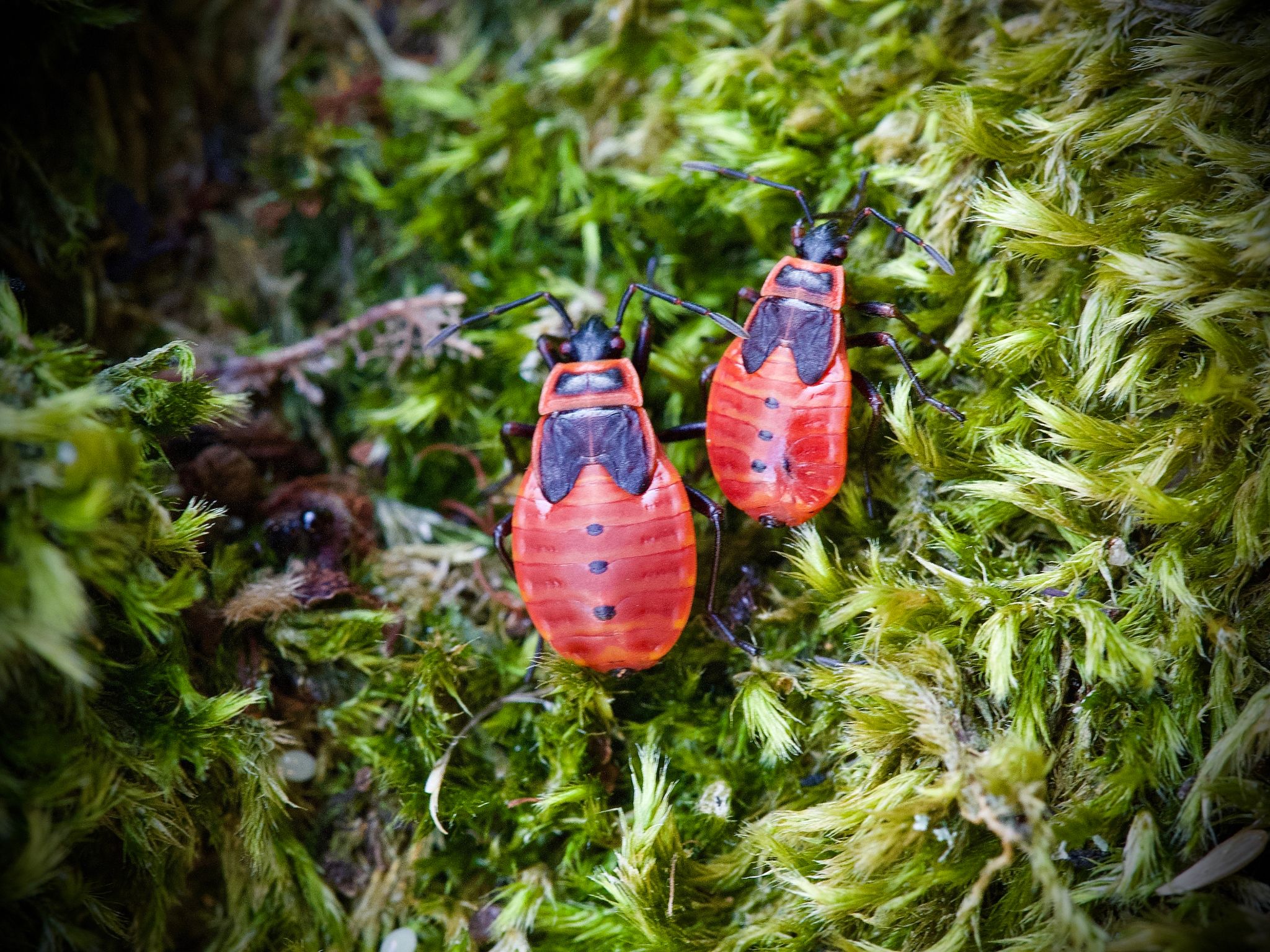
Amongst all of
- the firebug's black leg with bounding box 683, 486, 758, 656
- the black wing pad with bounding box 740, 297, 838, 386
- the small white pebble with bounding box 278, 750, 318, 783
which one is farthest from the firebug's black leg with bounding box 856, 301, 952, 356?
the small white pebble with bounding box 278, 750, 318, 783

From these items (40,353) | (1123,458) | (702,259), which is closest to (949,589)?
(1123,458)

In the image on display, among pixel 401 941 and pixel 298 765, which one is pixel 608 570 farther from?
pixel 401 941

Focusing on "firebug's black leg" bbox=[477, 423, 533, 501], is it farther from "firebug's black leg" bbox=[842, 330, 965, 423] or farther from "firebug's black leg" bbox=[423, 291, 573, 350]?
"firebug's black leg" bbox=[842, 330, 965, 423]

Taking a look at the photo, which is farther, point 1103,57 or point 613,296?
point 613,296

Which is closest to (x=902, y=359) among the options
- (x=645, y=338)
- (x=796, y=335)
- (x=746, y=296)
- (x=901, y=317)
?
(x=901, y=317)

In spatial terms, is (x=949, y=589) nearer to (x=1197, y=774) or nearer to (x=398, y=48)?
(x=1197, y=774)
